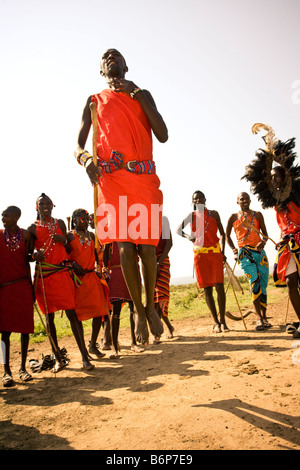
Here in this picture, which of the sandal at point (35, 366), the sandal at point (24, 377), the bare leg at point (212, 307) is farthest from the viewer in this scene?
the bare leg at point (212, 307)

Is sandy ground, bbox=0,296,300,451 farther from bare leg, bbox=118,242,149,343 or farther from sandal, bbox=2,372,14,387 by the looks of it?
bare leg, bbox=118,242,149,343

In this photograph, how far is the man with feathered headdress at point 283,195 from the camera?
A: 5.75 metres

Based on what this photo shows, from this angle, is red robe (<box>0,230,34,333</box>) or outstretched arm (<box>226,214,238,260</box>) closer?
red robe (<box>0,230,34,333</box>)

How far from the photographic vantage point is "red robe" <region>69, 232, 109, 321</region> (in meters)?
6.32

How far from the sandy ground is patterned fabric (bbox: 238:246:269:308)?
179cm

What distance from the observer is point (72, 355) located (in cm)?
667

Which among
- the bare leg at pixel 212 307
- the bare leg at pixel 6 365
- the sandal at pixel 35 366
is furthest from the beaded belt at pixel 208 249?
the bare leg at pixel 6 365

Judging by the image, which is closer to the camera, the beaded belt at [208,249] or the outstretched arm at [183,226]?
the beaded belt at [208,249]

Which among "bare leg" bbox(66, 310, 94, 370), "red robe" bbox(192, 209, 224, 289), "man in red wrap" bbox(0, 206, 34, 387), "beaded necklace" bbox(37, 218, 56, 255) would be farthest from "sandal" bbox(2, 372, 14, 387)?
"red robe" bbox(192, 209, 224, 289)

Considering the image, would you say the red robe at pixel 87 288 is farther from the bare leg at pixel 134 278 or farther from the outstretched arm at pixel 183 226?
the bare leg at pixel 134 278

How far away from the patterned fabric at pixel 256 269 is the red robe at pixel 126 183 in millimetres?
4587

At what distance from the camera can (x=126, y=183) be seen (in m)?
3.35
